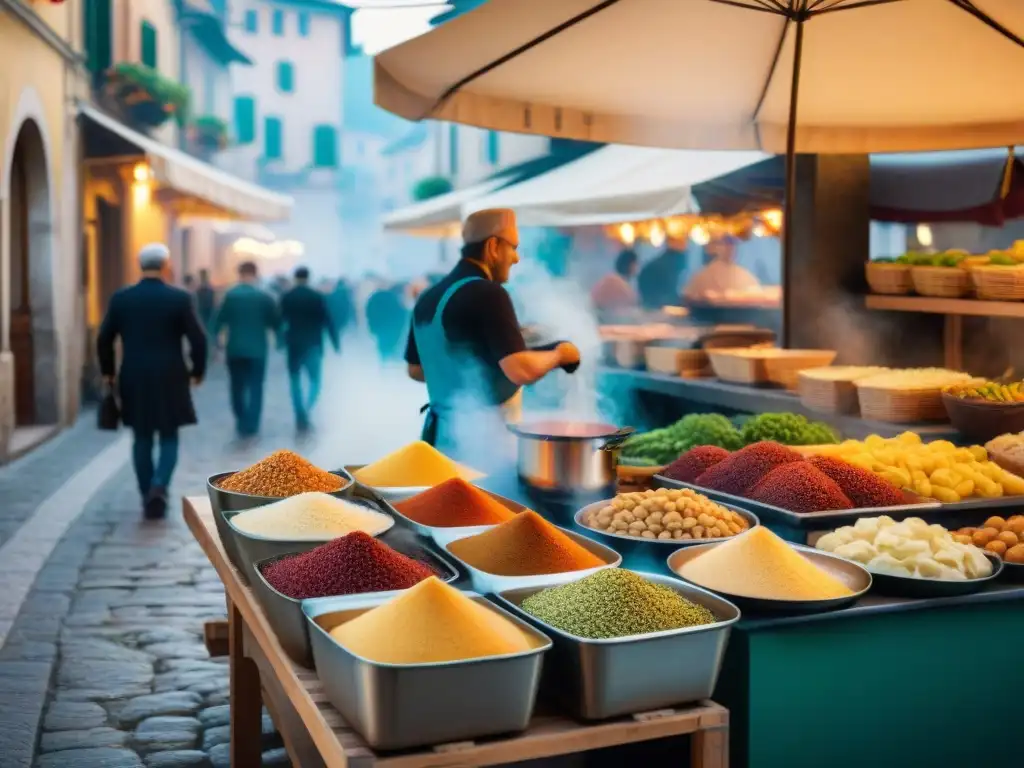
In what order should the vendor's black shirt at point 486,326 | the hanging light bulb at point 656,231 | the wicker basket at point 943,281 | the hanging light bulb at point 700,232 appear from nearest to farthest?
the vendor's black shirt at point 486,326 < the wicker basket at point 943,281 < the hanging light bulb at point 700,232 < the hanging light bulb at point 656,231

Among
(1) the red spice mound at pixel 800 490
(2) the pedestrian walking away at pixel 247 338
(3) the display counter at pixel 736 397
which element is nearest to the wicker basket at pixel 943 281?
(3) the display counter at pixel 736 397

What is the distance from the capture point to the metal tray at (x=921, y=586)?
2.72m

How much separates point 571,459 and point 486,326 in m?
1.09

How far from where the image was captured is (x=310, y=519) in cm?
291

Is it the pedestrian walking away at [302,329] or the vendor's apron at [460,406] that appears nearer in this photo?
the vendor's apron at [460,406]

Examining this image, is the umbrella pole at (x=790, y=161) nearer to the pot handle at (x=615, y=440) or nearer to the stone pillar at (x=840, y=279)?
the stone pillar at (x=840, y=279)

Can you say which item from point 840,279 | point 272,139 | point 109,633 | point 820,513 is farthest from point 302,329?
point 272,139

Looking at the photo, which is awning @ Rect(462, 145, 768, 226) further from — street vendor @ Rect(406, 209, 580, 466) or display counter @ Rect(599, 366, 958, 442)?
street vendor @ Rect(406, 209, 580, 466)

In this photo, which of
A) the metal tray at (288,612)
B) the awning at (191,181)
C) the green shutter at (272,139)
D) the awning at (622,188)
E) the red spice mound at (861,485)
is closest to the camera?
the metal tray at (288,612)

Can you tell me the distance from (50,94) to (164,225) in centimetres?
1142

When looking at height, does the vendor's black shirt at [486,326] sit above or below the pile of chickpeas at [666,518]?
above

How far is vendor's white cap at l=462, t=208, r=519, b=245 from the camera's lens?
187 inches

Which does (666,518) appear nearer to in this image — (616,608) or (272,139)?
(616,608)

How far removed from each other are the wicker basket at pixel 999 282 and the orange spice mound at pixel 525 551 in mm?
3982
